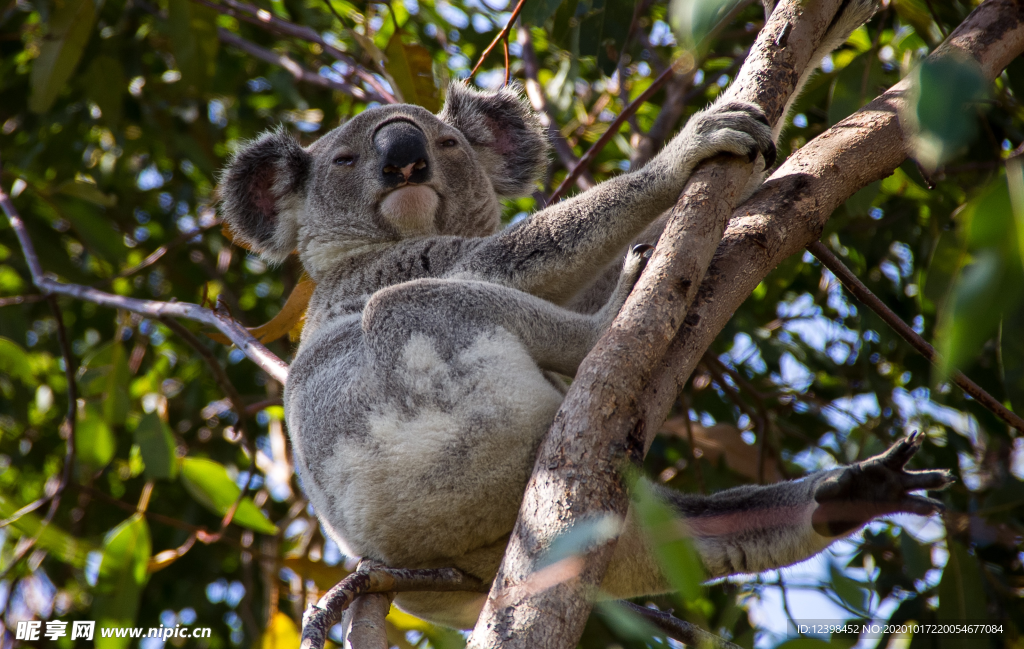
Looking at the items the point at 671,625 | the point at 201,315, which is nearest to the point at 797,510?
the point at 671,625

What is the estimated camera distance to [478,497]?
6.31 ft

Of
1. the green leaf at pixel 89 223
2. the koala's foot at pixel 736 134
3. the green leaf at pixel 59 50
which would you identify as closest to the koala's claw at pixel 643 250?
the koala's foot at pixel 736 134

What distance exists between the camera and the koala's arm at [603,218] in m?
1.88

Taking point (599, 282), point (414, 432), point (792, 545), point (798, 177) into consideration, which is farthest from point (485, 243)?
point (792, 545)

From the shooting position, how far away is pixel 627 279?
6.68 ft

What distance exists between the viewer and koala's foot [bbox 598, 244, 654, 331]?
80.0 inches

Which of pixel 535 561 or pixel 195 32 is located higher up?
pixel 195 32

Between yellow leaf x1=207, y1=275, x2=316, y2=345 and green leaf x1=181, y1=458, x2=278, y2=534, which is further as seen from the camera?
green leaf x1=181, y1=458, x2=278, y2=534

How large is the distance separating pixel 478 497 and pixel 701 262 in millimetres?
753

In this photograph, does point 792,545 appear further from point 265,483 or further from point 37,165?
point 37,165

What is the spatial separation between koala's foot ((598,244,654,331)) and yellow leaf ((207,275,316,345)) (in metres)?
1.41

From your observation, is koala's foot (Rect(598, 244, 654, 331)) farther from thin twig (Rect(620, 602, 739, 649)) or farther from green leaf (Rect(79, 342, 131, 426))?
green leaf (Rect(79, 342, 131, 426))

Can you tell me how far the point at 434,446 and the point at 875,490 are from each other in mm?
949

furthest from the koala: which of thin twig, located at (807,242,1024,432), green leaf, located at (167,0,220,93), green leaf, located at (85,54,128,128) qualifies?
green leaf, located at (85,54,128,128)
